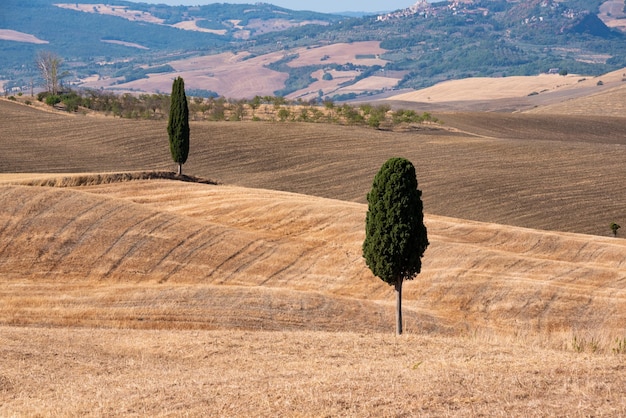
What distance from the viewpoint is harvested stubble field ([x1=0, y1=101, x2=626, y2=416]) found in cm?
1798

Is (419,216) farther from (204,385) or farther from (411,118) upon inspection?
(411,118)

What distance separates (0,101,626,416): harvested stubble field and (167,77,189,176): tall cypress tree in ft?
22.5

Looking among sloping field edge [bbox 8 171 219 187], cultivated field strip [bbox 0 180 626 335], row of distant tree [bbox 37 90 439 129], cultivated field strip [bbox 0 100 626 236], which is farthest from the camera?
row of distant tree [bbox 37 90 439 129]

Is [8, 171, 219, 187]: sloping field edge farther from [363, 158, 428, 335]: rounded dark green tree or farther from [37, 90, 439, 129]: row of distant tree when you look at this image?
[37, 90, 439, 129]: row of distant tree

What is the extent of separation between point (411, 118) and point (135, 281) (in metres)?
94.9

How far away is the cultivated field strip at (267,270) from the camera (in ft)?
113

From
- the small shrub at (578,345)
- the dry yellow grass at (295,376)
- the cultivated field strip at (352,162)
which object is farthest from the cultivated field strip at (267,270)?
the cultivated field strip at (352,162)

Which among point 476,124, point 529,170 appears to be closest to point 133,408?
point 529,170

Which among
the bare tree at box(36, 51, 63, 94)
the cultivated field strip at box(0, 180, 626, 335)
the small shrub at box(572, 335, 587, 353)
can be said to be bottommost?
the cultivated field strip at box(0, 180, 626, 335)

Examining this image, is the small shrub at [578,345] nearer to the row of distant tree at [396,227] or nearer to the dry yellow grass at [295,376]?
the dry yellow grass at [295,376]

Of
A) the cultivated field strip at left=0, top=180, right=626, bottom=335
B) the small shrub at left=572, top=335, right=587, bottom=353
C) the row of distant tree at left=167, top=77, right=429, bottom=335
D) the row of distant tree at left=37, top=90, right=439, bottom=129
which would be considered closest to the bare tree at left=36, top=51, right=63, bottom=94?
the row of distant tree at left=37, top=90, right=439, bottom=129

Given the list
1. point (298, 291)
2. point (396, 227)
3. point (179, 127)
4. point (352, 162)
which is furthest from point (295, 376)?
point (352, 162)

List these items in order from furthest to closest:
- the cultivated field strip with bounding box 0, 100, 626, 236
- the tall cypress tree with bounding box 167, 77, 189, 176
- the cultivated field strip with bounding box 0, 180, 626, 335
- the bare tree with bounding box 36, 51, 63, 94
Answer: the bare tree with bounding box 36, 51, 63, 94
the cultivated field strip with bounding box 0, 100, 626, 236
the tall cypress tree with bounding box 167, 77, 189, 176
the cultivated field strip with bounding box 0, 180, 626, 335

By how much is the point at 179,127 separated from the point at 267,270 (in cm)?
3146
